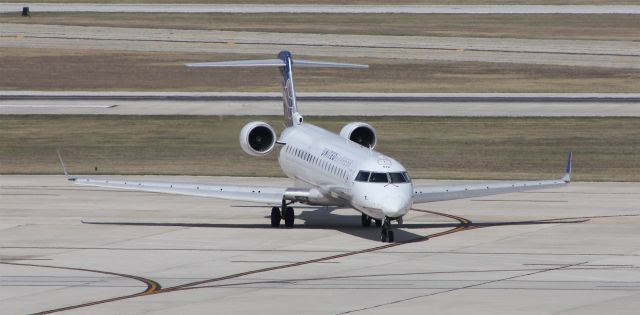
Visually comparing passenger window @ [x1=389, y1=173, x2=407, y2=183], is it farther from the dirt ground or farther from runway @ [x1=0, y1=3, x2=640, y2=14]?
runway @ [x1=0, y1=3, x2=640, y2=14]

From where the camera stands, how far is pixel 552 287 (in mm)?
33312

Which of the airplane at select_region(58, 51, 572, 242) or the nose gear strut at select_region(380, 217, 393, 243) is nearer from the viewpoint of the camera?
the airplane at select_region(58, 51, 572, 242)

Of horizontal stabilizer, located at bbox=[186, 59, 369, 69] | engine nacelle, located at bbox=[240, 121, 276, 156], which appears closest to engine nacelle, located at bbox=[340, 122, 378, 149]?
horizontal stabilizer, located at bbox=[186, 59, 369, 69]

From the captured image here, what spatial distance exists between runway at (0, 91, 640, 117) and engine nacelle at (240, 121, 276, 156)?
92.1 feet

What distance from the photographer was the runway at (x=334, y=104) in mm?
76438

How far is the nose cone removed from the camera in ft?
129

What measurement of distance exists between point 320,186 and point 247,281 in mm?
9888

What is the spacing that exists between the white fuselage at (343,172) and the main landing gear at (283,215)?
3.14 feet

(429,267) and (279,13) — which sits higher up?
(279,13)

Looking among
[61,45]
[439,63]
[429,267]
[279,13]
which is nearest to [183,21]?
[279,13]

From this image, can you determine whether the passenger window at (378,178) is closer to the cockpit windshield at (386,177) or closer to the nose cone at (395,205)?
the cockpit windshield at (386,177)

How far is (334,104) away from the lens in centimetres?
8012

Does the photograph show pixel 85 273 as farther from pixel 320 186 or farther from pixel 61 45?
pixel 61 45

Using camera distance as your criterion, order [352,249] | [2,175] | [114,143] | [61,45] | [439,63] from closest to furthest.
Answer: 1. [352,249]
2. [2,175]
3. [114,143]
4. [439,63]
5. [61,45]
